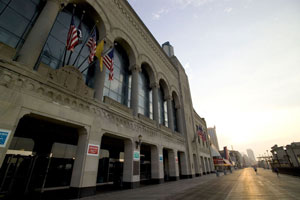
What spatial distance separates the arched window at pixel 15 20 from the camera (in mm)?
7582

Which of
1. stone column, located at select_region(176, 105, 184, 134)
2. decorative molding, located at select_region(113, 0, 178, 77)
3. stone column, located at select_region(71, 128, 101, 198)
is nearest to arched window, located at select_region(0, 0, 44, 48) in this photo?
stone column, located at select_region(71, 128, 101, 198)

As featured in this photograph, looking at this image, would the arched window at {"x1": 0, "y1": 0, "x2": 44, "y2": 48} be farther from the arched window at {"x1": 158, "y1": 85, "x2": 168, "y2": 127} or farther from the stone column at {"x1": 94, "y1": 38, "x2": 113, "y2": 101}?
the arched window at {"x1": 158, "y1": 85, "x2": 168, "y2": 127}

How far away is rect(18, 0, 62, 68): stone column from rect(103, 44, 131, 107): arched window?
5973 mm

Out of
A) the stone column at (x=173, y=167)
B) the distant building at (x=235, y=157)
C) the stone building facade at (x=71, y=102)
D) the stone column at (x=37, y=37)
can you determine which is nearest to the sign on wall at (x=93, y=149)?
the stone building facade at (x=71, y=102)

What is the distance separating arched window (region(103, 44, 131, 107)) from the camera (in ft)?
44.9

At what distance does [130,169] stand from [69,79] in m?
8.68

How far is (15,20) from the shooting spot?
8055 mm

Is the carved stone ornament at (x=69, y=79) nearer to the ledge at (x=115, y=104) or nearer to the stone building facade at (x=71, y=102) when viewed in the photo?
the stone building facade at (x=71, y=102)

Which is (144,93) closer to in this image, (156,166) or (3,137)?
(156,166)

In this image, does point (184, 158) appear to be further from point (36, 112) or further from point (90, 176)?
point (36, 112)

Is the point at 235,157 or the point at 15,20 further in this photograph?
the point at 235,157

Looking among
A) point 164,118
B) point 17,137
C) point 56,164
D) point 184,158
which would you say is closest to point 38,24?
point 17,137

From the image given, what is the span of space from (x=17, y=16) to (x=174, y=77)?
23.0m

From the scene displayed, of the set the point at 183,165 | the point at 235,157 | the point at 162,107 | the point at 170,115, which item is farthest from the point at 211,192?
the point at 235,157
